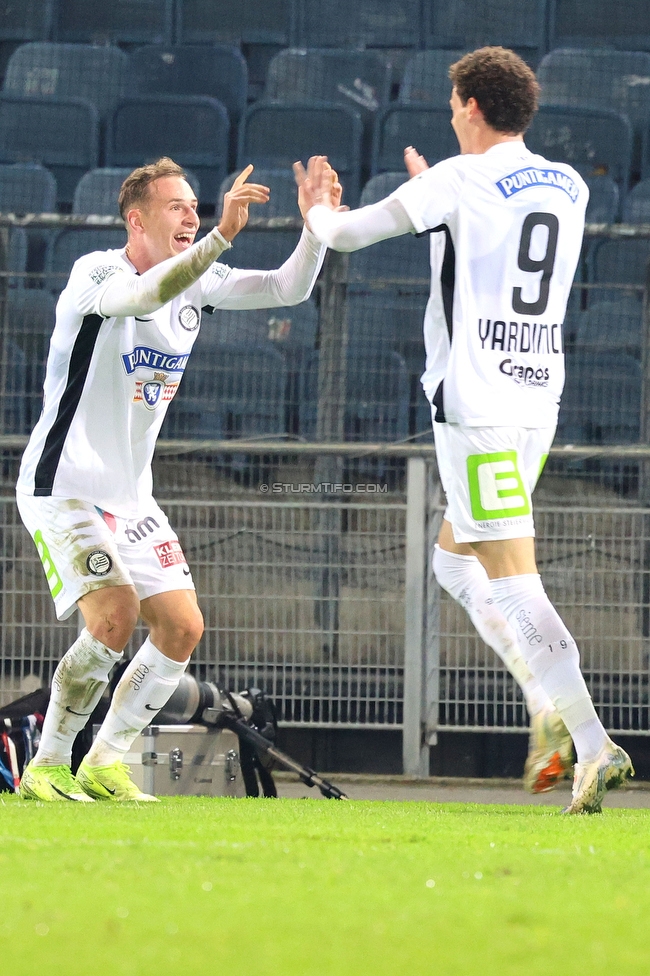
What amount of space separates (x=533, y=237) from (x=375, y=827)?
1799 mm

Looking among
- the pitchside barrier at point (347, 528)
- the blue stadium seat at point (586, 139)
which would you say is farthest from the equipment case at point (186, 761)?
the blue stadium seat at point (586, 139)

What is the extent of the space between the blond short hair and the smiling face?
0.01 meters

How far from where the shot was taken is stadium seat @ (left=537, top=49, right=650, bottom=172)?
34.3 feet

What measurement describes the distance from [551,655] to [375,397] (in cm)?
335

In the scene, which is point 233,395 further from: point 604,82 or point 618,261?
point 604,82

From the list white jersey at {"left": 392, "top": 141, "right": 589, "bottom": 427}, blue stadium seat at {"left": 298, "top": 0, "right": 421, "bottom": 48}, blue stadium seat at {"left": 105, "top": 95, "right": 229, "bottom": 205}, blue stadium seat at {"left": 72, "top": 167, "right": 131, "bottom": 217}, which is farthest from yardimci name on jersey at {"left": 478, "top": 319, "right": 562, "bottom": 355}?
blue stadium seat at {"left": 298, "top": 0, "right": 421, "bottom": 48}

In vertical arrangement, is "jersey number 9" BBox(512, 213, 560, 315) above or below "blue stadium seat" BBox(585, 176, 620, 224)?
below

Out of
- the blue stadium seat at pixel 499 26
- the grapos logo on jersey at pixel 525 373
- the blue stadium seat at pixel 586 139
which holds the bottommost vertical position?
the grapos logo on jersey at pixel 525 373

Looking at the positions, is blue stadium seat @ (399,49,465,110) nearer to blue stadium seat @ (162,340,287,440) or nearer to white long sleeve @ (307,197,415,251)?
blue stadium seat @ (162,340,287,440)

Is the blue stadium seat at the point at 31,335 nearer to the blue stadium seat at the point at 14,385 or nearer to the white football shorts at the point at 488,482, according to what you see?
the blue stadium seat at the point at 14,385

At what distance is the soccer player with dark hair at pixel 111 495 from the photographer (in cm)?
466

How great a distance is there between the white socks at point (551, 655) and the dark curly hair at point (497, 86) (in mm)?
1407

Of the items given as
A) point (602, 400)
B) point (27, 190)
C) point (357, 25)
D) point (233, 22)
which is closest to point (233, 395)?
point (602, 400)

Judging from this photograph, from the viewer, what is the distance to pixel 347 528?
700 cm
